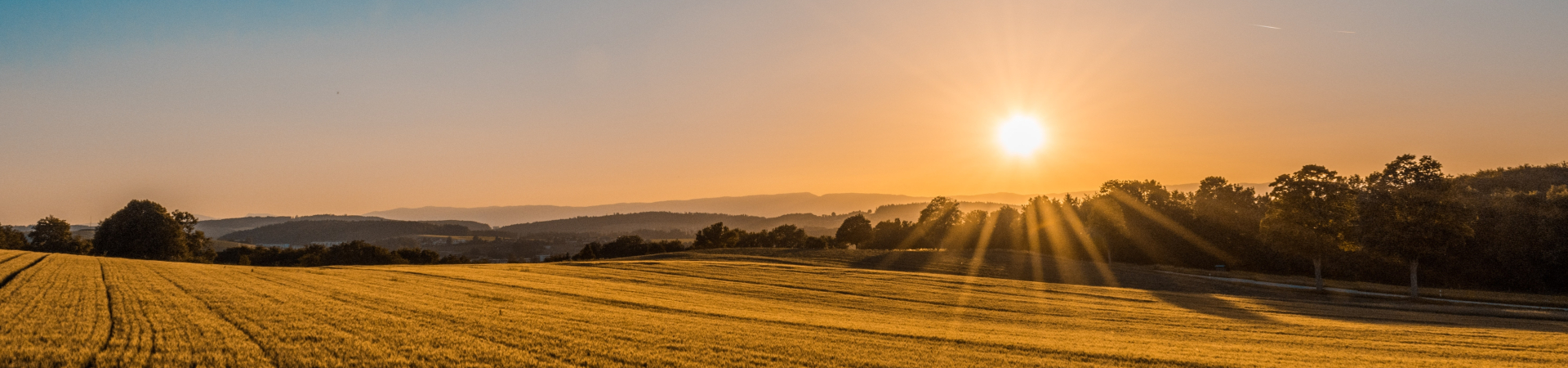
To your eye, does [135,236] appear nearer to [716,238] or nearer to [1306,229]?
[716,238]

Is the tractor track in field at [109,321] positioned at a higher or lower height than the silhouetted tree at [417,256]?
higher

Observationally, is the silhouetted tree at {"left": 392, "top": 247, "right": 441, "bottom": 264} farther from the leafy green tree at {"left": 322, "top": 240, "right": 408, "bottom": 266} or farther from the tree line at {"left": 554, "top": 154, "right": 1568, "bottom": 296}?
the tree line at {"left": 554, "top": 154, "right": 1568, "bottom": 296}

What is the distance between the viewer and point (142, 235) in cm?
7556

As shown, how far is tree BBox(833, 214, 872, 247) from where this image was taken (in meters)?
117

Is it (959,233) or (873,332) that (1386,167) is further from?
(959,233)

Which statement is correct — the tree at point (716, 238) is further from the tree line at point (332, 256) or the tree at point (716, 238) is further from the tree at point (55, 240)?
the tree at point (55, 240)

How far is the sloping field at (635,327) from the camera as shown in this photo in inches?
484

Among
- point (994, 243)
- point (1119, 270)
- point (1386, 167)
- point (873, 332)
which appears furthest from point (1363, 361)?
point (994, 243)

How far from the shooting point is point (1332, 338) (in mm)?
21391

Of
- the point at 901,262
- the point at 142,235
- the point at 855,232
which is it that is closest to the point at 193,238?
the point at 142,235

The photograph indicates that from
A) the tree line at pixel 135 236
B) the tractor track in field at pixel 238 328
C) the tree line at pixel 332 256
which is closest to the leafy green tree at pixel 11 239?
the tree line at pixel 135 236

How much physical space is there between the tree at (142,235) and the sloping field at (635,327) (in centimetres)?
5858

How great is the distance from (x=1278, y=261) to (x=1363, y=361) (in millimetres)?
70666

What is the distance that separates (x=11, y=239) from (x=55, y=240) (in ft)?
19.0
